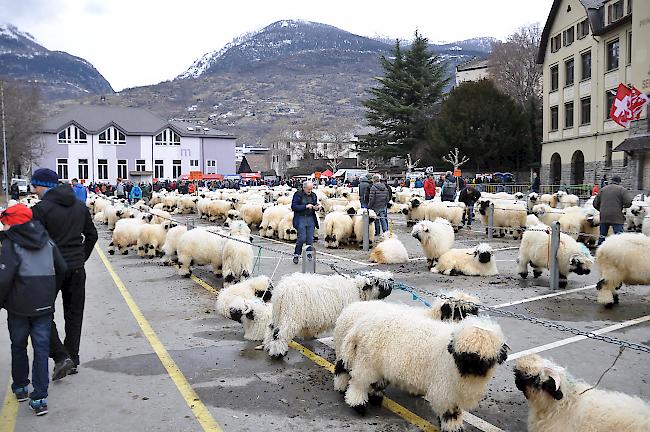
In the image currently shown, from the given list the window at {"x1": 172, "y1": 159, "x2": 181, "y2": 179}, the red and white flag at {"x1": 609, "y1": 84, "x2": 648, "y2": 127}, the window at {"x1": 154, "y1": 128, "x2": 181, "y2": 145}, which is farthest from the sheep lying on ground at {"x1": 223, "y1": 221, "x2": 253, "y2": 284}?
the window at {"x1": 172, "y1": 159, "x2": 181, "y2": 179}

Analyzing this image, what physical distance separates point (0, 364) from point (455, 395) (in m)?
5.36

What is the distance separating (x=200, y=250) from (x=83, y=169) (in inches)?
2820

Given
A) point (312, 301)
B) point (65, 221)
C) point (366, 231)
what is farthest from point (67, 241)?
point (366, 231)

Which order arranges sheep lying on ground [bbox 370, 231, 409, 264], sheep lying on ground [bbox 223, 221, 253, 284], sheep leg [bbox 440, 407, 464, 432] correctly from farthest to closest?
sheep lying on ground [bbox 370, 231, 409, 264] < sheep lying on ground [bbox 223, 221, 253, 284] < sheep leg [bbox 440, 407, 464, 432]

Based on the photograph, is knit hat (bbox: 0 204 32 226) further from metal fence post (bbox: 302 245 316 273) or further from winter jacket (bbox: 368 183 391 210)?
winter jacket (bbox: 368 183 391 210)

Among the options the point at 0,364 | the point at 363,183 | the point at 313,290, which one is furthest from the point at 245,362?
the point at 363,183

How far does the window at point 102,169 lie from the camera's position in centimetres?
7788

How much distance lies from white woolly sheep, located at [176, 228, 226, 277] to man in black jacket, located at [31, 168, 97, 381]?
5345mm

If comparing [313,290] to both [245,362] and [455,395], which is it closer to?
[245,362]

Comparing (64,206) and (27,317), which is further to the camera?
(64,206)

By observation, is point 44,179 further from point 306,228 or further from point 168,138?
point 168,138

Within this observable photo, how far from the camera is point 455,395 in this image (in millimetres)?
4777

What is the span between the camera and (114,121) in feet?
261

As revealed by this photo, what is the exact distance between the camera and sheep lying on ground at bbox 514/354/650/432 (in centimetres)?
402
